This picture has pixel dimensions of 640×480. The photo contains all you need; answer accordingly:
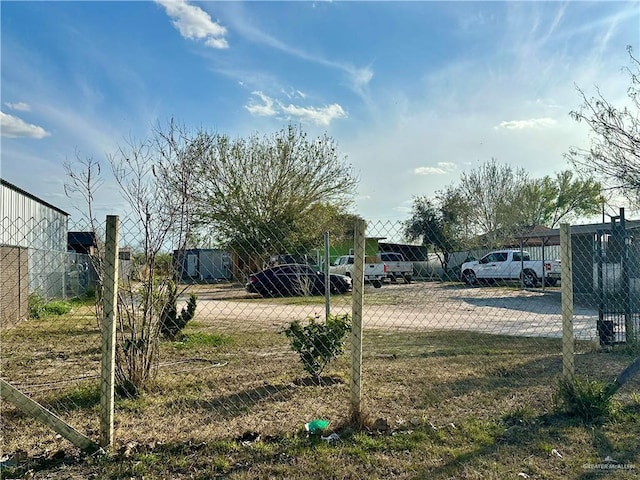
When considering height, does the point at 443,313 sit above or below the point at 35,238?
below

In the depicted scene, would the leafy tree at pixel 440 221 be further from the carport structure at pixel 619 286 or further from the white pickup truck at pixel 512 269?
the carport structure at pixel 619 286

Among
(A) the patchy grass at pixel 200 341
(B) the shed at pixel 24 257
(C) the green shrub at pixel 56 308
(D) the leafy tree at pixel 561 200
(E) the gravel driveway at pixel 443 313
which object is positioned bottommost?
(E) the gravel driveway at pixel 443 313

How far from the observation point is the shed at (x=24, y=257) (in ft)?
33.0

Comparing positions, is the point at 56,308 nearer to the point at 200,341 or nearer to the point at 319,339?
the point at 200,341

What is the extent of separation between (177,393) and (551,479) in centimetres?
343

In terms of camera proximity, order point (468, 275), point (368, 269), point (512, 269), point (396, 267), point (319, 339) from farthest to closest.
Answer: point (396, 267)
point (468, 275)
point (368, 269)
point (512, 269)
point (319, 339)

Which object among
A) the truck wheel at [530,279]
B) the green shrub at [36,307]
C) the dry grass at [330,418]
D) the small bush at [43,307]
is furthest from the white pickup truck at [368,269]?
the dry grass at [330,418]

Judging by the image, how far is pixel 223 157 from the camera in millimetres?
23609

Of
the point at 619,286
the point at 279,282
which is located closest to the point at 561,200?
the point at 279,282

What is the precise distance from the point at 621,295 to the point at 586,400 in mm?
4002

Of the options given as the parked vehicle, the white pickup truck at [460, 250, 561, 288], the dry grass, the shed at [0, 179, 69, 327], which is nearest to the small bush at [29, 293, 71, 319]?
the shed at [0, 179, 69, 327]

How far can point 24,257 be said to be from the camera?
11641 millimetres

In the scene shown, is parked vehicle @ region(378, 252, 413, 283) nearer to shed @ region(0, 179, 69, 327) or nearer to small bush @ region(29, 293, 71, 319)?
shed @ region(0, 179, 69, 327)

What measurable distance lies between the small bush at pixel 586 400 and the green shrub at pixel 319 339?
2145mm
